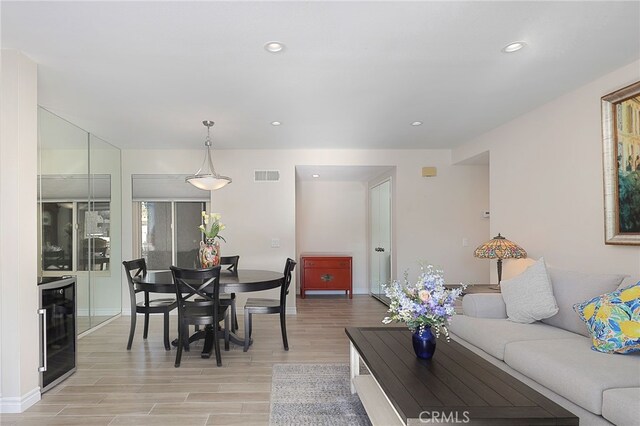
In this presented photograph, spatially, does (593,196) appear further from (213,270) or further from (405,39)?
(213,270)

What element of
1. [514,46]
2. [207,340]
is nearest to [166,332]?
Result: [207,340]

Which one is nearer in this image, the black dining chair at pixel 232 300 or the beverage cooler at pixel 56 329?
the beverage cooler at pixel 56 329

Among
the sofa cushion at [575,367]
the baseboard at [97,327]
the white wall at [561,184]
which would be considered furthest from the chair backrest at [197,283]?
the white wall at [561,184]

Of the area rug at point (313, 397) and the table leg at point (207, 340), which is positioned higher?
the table leg at point (207, 340)

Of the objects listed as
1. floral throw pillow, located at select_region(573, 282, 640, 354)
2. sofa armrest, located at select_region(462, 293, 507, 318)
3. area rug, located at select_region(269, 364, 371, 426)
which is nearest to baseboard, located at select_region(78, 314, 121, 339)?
area rug, located at select_region(269, 364, 371, 426)

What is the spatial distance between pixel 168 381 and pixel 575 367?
2.86 metres

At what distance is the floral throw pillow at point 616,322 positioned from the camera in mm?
2150

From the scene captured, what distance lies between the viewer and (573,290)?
280cm

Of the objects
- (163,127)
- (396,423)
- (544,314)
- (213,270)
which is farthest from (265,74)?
(544,314)

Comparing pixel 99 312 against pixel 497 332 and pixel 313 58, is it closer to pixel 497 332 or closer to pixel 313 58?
pixel 313 58

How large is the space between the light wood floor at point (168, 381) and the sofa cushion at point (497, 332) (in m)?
1.16

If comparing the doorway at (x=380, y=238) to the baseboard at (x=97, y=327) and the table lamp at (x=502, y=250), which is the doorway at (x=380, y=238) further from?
the baseboard at (x=97, y=327)

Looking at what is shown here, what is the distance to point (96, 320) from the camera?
4.91 meters

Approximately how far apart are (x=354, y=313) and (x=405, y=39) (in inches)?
163
